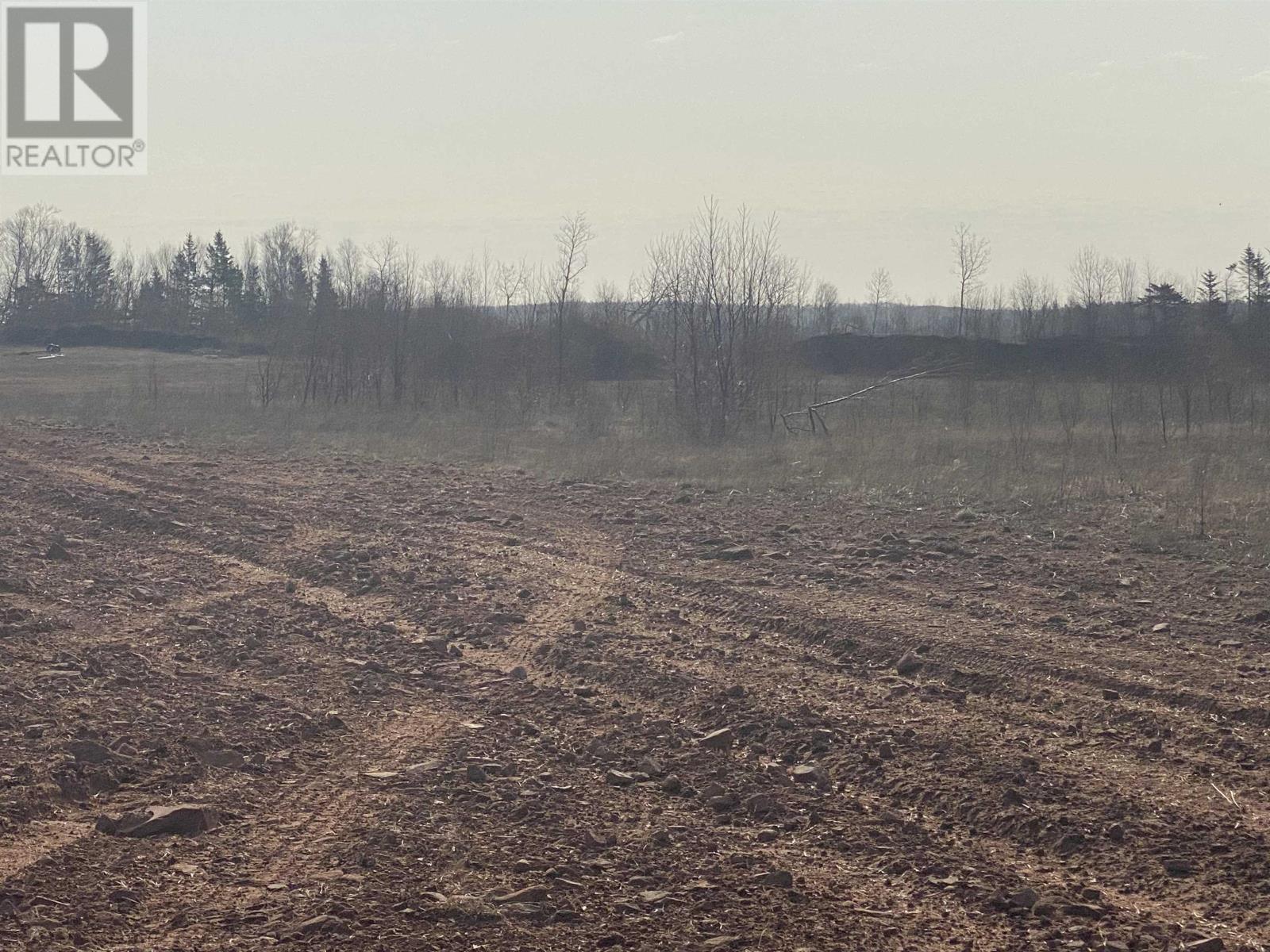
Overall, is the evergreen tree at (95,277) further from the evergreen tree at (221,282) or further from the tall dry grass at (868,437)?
the tall dry grass at (868,437)

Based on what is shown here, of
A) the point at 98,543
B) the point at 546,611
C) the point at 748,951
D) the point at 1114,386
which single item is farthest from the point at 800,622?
the point at 1114,386

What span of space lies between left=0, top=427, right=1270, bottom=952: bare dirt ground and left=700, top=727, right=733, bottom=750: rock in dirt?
0.02m

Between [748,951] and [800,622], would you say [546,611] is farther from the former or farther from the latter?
[748,951]

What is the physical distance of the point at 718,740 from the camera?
5301 millimetres

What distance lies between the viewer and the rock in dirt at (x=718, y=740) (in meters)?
5.26

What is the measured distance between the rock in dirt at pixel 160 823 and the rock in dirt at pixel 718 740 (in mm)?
2236

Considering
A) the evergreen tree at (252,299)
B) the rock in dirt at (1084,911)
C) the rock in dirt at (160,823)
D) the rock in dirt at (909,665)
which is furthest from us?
the evergreen tree at (252,299)

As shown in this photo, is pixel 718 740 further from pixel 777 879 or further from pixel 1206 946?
pixel 1206 946

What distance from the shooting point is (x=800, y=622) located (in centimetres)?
758

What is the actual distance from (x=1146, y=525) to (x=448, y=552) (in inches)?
266

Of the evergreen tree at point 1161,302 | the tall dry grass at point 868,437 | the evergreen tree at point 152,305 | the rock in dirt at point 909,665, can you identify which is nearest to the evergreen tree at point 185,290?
the evergreen tree at point 152,305

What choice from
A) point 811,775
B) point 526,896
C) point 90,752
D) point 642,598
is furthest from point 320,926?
point 642,598

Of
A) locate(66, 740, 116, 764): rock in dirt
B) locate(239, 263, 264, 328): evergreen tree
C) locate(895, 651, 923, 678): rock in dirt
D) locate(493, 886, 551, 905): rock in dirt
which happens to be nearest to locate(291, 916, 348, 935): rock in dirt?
locate(493, 886, 551, 905): rock in dirt

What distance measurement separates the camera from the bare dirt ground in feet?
11.9
